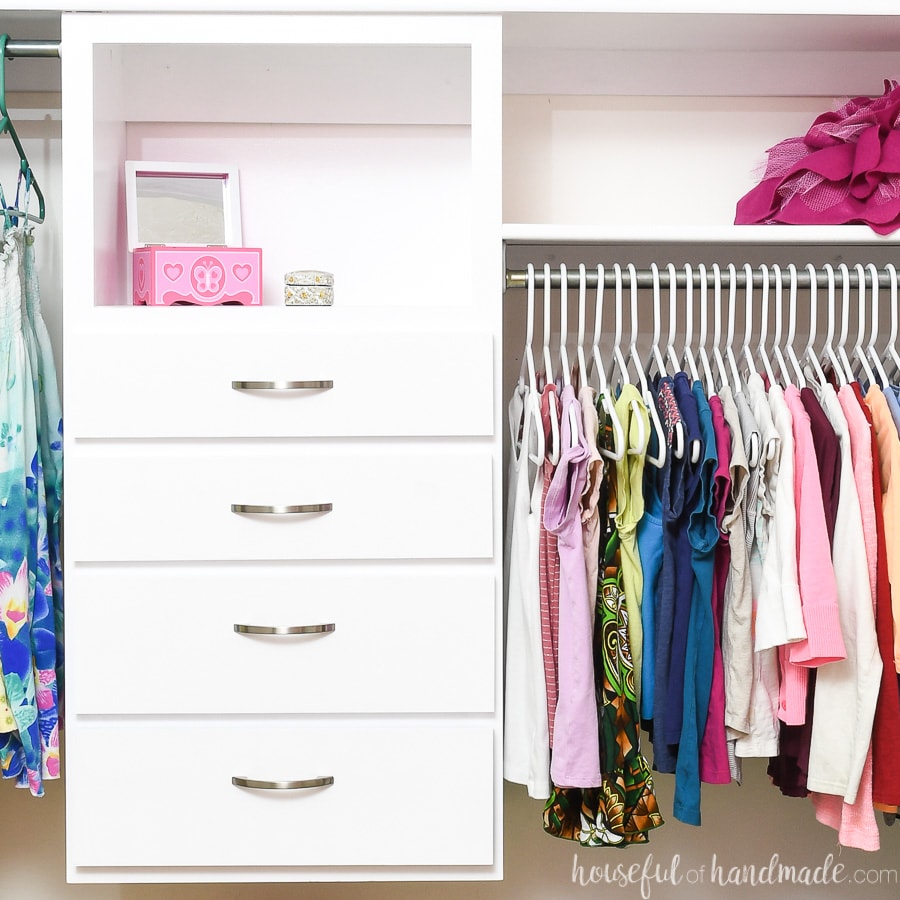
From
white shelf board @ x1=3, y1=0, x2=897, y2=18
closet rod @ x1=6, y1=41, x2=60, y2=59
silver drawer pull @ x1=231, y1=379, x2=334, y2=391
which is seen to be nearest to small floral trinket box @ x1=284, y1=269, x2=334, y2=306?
silver drawer pull @ x1=231, y1=379, x2=334, y2=391

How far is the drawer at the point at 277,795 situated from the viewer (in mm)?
1358

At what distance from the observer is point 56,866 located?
1827mm

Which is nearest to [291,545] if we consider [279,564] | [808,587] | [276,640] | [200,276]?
[279,564]

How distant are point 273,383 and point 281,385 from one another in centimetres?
1

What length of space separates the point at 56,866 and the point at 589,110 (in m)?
1.86

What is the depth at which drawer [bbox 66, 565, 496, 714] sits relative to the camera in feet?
4.43

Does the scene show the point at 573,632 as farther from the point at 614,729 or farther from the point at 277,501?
the point at 277,501

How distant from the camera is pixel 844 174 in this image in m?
1.44

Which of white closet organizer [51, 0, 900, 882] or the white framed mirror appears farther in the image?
the white framed mirror

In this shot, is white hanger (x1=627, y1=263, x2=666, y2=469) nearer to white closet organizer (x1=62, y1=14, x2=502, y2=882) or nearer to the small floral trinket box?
white closet organizer (x1=62, y1=14, x2=502, y2=882)

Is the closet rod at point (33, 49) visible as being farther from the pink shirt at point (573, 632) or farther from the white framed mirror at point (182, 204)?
the pink shirt at point (573, 632)

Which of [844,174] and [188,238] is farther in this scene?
[188,238]

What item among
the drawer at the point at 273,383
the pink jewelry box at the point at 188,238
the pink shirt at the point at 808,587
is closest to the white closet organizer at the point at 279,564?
the drawer at the point at 273,383


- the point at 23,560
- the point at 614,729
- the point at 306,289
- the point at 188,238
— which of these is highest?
the point at 188,238
